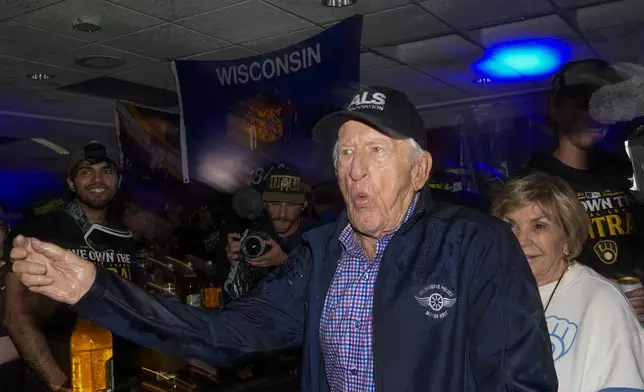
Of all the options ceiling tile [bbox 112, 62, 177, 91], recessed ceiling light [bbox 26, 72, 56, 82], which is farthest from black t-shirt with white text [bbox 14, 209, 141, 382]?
recessed ceiling light [bbox 26, 72, 56, 82]

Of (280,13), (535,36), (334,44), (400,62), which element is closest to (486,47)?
(535,36)

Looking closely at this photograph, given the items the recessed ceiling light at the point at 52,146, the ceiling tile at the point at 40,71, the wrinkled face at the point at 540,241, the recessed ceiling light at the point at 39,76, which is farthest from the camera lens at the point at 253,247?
the recessed ceiling light at the point at 52,146

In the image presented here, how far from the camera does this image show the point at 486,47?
5.68 m

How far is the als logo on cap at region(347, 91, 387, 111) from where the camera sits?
5.18 ft

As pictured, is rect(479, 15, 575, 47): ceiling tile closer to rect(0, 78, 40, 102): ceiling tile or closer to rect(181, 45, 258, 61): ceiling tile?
rect(181, 45, 258, 61): ceiling tile

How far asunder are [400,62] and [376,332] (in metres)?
4.99

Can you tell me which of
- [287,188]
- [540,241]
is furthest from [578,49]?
[540,241]

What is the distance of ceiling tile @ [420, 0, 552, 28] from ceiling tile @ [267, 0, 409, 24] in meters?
0.31

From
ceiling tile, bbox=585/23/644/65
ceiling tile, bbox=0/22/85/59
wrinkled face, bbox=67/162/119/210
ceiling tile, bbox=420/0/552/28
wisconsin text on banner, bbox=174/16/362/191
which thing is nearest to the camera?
wrinkled face, bbox=67/162/119/210

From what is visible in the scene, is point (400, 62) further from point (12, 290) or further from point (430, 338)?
point (430, 338)

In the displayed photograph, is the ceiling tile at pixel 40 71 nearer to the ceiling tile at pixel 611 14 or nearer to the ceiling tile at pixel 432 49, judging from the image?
the ceiling tile at pixel 432 49

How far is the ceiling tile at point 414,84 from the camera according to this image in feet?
21.3

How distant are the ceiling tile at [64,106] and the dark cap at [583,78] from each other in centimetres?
595

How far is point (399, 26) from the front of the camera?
5.00 m
